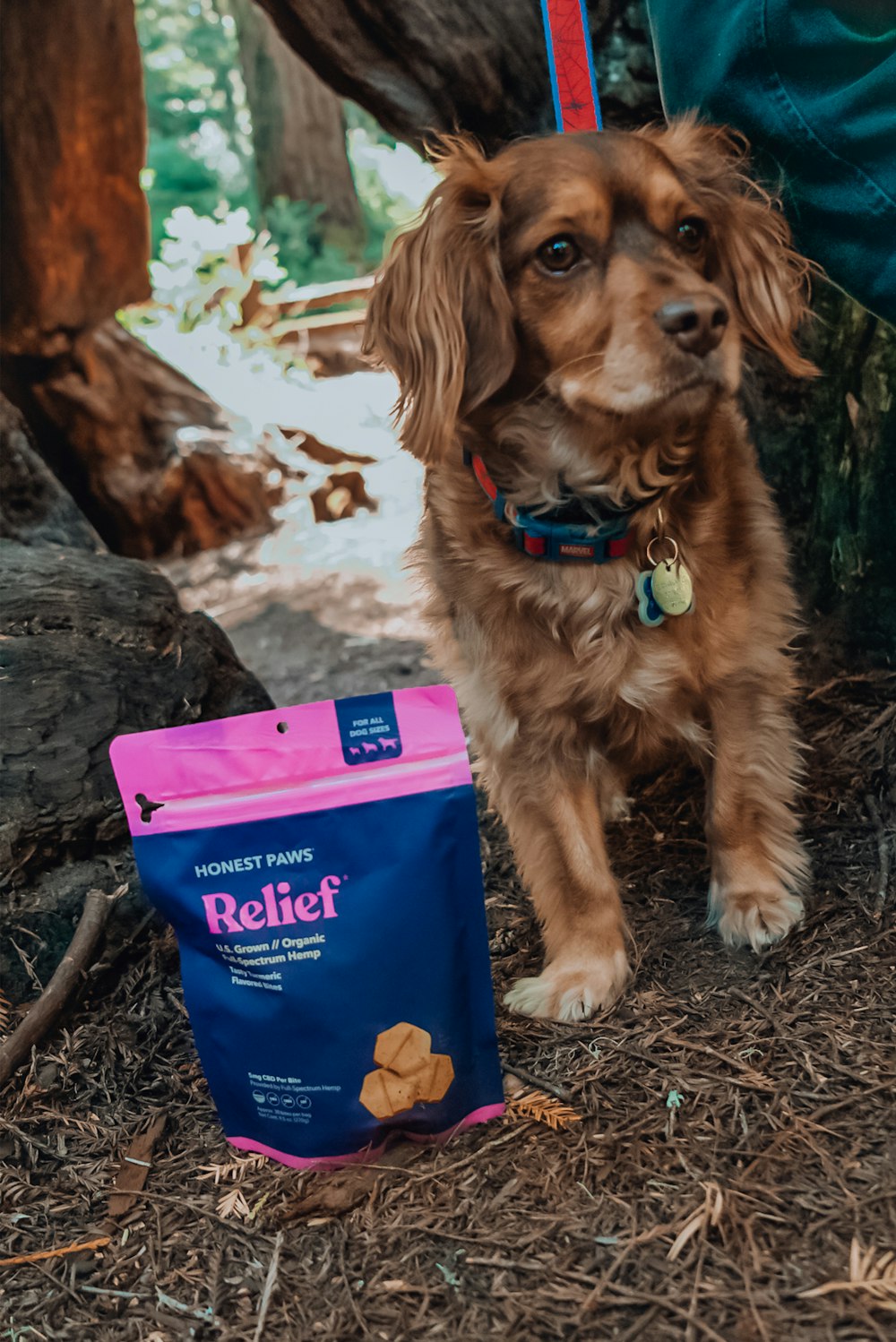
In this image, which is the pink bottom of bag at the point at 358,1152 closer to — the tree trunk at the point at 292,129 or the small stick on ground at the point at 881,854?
the small stick on ground at the point at 881,854

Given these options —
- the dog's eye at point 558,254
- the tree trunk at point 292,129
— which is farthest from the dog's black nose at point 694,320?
the tree trunk at point 292,129

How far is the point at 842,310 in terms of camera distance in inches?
109

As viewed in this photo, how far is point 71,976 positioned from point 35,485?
171 centimetres

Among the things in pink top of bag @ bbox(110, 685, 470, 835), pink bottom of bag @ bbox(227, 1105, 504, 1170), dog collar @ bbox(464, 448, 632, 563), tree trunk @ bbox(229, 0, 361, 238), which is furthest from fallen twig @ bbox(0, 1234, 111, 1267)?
tree trunk @ bbox(229, 0, 361, 238)

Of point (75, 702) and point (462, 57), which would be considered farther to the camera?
point (462, 57)

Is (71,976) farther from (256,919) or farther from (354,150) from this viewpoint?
(354,150)

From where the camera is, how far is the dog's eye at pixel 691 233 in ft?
6.81

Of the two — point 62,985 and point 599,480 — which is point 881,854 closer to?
point 599,480

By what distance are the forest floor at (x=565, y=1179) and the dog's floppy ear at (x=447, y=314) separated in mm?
1091

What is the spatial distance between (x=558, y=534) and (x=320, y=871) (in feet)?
2.66

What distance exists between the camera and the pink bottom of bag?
175 centimetres

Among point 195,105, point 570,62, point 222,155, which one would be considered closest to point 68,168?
point 570,62

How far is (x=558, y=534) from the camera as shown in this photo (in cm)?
213

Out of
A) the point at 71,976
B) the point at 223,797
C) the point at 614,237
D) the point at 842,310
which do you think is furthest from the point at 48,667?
the point at 842,310
